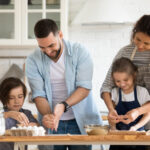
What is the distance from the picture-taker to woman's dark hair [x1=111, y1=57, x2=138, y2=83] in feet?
8.96

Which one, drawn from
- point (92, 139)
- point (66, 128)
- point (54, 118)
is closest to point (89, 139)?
point (92, 139)

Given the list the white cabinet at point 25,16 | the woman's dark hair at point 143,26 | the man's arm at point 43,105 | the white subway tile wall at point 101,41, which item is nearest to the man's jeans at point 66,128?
the man's arm at point 43,105

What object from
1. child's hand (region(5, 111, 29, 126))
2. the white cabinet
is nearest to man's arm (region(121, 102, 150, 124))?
child's hand (region(5, 111, 29, 126))

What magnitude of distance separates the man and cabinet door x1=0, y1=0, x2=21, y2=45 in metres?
1.51

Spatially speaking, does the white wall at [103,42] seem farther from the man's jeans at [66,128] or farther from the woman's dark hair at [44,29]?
the woman's dark hair at [44,29]

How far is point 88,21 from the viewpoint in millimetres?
A: 4414

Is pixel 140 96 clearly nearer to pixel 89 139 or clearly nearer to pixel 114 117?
pixel 114 117

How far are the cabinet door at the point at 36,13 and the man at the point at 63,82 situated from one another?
148cm

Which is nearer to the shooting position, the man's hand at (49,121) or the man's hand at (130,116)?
the man's hand at (130,116)

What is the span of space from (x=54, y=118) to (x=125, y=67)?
54 cm

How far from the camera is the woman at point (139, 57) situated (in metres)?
2.62

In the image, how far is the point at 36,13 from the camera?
452cm

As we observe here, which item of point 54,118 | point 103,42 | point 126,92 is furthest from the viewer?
point 103,42

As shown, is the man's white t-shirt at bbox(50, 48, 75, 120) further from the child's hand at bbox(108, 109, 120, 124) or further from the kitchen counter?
the kitchen counter
